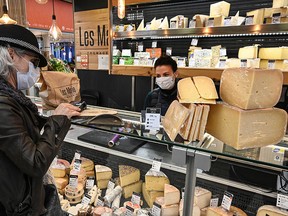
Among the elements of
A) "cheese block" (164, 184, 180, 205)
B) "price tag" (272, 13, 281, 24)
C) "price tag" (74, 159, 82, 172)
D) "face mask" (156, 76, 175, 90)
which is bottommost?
"cheese block" (164, 184, 180, 205)

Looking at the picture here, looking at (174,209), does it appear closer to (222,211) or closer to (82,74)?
(222,211)

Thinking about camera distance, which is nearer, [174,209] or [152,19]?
[174,209]

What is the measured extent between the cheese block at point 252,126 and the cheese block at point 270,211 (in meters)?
0.46

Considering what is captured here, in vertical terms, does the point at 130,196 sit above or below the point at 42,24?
below

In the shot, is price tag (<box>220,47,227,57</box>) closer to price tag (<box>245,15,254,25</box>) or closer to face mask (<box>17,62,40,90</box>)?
price tag (<box>245,15,254,25</box>)

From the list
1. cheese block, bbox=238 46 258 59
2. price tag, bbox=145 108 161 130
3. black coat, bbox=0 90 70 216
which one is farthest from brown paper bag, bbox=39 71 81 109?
cheese block, bbox=238 46 258 59

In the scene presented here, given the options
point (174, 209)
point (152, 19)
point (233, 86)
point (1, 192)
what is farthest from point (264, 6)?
point (1, 192)

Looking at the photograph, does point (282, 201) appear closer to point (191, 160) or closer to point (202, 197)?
point (202, 197)

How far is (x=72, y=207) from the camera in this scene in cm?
167

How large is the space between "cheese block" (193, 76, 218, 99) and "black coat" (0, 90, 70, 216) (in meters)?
0.64

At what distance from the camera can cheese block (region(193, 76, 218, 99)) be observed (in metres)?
1.05

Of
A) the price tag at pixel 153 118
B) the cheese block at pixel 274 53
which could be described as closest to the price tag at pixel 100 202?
the price tag at pixel 153 118

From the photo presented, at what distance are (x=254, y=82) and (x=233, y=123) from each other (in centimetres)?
18

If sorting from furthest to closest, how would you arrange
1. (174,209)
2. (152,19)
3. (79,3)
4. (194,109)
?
(79,3) < (152,19) < (174,209) < (194,109)
